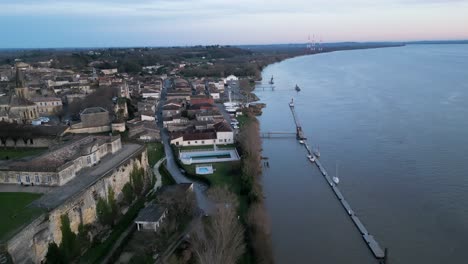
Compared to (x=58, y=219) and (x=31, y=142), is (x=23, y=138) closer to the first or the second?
(x=31, y=142)

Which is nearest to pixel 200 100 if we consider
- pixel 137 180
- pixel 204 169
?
pixel 204 169

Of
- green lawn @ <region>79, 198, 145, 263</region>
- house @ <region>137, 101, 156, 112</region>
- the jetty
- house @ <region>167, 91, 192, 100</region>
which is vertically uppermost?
house @ <region>167, 91, 192, 100</region>

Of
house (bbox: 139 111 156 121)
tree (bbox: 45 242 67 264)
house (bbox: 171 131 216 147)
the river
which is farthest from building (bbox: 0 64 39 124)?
tree (bbox: 45 242 67 264)

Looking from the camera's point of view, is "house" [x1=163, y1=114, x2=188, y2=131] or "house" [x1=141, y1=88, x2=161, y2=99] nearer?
"house" [x1=163, y1=114, x2=188, y2=131]

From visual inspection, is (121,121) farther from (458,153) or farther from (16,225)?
(458,153)

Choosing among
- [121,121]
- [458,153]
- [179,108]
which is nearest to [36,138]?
[121,121]

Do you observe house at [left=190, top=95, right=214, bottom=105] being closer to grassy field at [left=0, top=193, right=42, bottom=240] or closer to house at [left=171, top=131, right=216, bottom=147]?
house at [left=171, top=131, right=216, bottom=147]

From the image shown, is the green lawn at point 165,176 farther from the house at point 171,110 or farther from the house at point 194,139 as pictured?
the house at point 171,110
